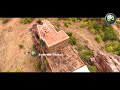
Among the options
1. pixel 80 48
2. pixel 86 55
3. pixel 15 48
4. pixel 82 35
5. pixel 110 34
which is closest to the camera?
pixel 86 55

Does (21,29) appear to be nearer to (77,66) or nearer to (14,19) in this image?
(14,19)

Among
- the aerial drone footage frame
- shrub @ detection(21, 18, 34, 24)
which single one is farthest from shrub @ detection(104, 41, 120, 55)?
shrub @ detection(21, 18, 34, 24)

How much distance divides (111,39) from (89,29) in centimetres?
163

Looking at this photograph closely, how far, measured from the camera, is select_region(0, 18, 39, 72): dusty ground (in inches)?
723

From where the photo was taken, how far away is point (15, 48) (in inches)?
766

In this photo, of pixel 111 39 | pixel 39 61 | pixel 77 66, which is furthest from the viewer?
pixel 111 39

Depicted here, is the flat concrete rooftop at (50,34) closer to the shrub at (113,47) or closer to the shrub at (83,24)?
the shrub at (83,24)

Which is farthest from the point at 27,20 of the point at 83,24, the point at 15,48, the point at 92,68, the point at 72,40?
the point at 92,68

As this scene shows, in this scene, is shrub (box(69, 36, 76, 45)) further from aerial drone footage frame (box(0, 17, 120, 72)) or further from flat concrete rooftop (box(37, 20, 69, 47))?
flat concrete rooftop (box(37, 20, 69, 47))

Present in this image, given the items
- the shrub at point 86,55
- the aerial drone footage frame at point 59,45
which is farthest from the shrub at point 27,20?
the shrub at point 86,55

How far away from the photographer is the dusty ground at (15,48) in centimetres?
1836

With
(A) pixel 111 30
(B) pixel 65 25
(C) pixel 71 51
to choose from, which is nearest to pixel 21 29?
(B) pixel 65 25

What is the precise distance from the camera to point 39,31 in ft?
62.1

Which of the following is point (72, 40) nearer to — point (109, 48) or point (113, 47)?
point (109, 48)
